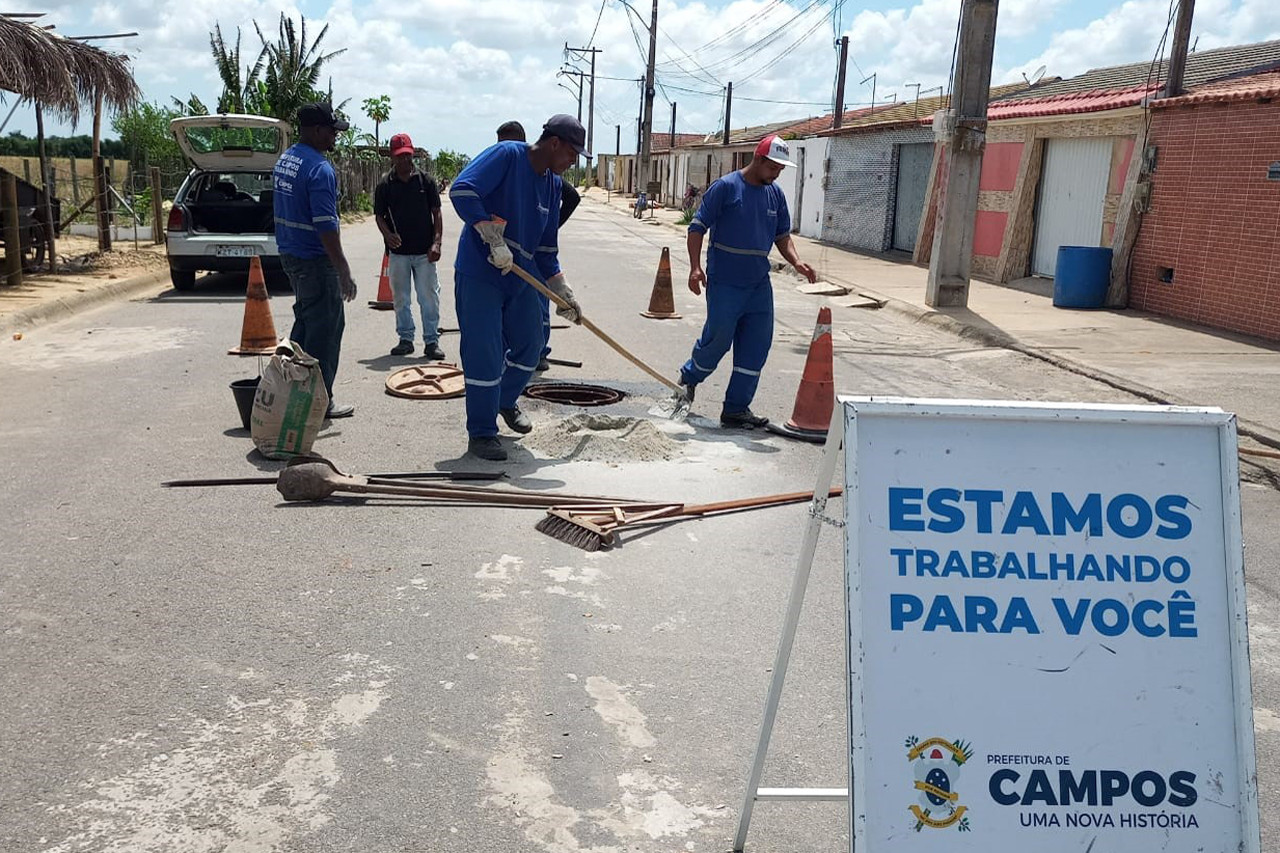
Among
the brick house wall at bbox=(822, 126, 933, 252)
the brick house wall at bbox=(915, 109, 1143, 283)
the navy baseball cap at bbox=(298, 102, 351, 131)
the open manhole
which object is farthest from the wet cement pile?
the brick house wall at bbox=(822, 126, 933, 252)

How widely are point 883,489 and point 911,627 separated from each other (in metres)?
0.30

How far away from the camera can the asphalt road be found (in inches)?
119

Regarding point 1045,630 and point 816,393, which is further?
point 816,393

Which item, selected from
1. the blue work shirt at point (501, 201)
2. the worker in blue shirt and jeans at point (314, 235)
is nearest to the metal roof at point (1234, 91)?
the blue work shirt at point (501, 201)

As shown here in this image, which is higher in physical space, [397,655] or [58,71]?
[58,71]

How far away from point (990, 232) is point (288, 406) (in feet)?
50.7

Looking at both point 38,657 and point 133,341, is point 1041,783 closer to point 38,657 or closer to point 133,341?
point 38,657

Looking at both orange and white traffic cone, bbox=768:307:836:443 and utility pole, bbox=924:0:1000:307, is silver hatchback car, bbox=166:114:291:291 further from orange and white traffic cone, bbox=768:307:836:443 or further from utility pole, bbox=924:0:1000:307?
orange and white traffic cone, bbox=768:307:836:443

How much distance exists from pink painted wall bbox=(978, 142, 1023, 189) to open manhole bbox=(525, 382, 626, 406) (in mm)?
11756

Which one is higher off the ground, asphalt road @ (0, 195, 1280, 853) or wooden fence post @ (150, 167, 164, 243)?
wooden fence post @ (150, 167, 164, 243)

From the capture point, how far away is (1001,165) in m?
18.7

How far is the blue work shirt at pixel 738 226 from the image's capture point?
709cm

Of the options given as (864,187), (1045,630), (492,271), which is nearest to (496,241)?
(492,271)

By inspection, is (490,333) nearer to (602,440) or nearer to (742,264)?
(602,440)
